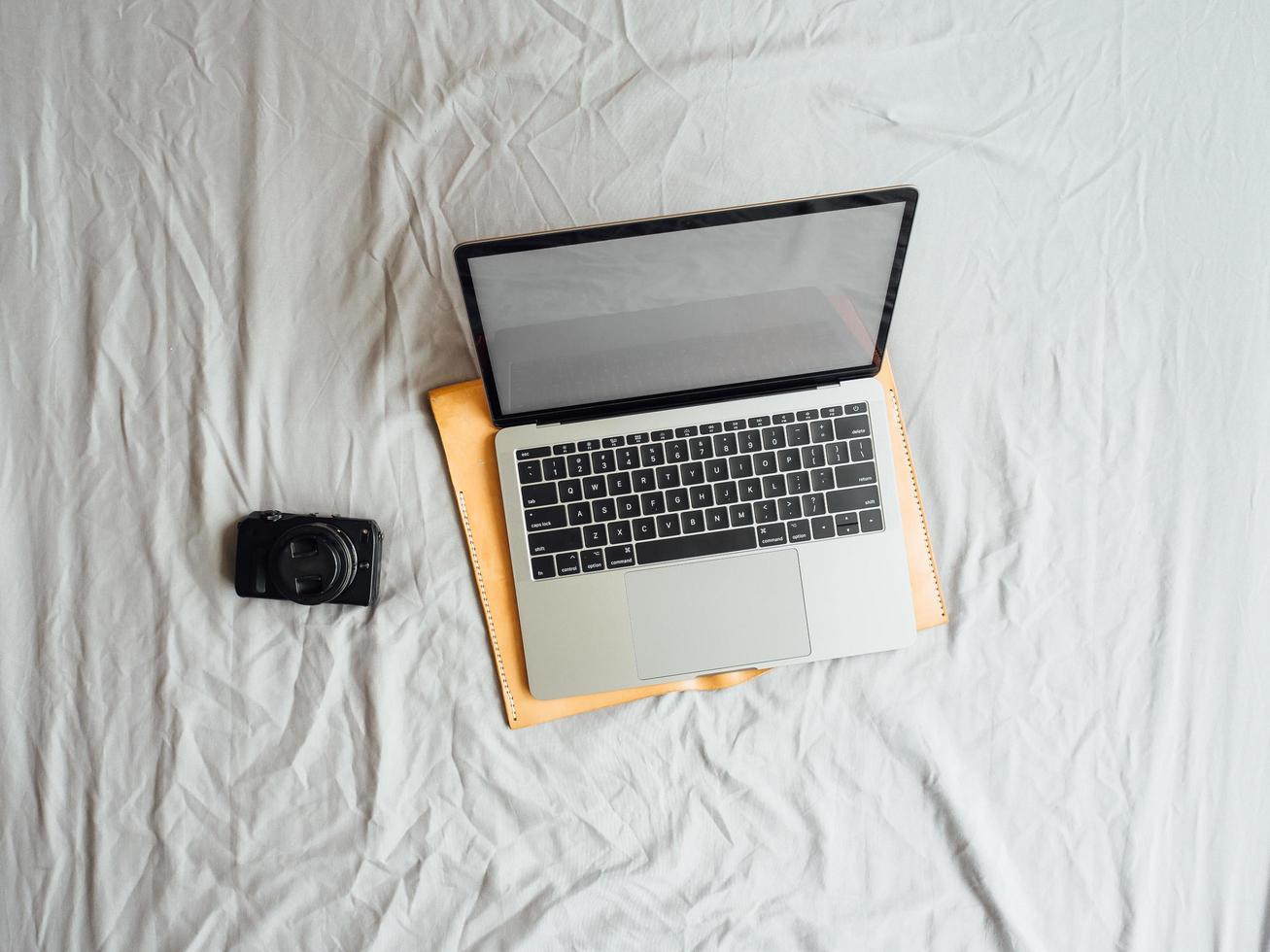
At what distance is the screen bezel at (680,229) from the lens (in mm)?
520

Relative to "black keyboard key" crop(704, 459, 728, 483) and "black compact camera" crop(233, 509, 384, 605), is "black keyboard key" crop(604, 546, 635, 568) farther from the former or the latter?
"black compact camera" crop(233, 509, 384, 605)

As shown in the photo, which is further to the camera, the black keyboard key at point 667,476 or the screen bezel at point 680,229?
the black keyboard key at point 667,476

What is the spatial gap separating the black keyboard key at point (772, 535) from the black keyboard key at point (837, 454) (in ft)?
0.22

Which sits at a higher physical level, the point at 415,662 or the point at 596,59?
the point at 596,59

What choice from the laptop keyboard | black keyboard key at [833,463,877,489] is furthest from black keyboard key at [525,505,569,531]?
black keyboard key at [833,463,877,489]

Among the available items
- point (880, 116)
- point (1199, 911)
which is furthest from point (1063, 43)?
point (1199, 911)

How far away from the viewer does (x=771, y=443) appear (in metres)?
0.67

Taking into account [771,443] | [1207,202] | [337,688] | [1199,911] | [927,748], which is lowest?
[1199,911]

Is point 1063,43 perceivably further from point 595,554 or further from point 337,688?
point 337,688

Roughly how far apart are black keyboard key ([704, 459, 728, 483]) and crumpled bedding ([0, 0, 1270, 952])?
0.58 ft

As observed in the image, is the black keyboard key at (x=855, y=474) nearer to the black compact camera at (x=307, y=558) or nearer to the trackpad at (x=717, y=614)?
the trackpad at (x=717, y=614)

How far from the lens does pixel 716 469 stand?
671 mm

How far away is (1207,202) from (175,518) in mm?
912

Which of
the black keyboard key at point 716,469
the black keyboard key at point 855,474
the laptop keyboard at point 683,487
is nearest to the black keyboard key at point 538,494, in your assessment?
the laptop keyboard at point 683,487
